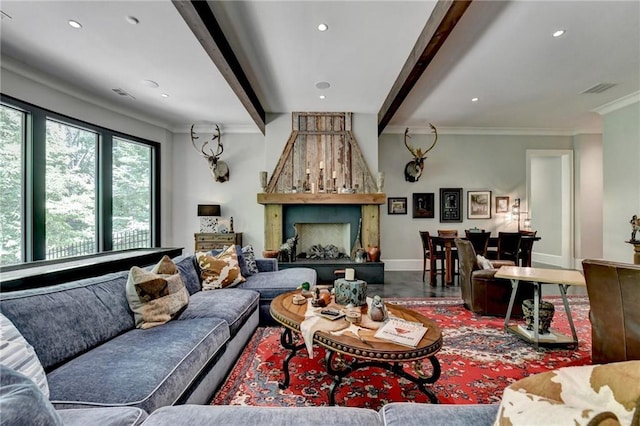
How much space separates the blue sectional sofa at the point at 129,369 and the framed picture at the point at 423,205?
4731 millimetres

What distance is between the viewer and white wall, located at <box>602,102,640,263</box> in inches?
180

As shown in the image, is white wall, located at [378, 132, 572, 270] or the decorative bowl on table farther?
white wall, located at [378, 132, 572, 270]

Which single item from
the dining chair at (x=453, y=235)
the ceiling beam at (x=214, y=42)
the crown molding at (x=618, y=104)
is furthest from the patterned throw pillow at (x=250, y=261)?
the crown molding at (x=618, y=104)

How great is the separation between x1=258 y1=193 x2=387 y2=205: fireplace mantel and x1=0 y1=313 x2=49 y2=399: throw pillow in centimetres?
391

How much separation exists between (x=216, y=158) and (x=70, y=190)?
7.73 ft

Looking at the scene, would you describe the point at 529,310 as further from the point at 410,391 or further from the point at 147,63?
the point at 147,63

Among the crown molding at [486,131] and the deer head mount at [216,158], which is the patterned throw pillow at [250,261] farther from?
the crown molding at [486,131]

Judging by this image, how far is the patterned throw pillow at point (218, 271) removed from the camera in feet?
9.38

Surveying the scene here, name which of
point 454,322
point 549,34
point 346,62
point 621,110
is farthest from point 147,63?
point 621,110

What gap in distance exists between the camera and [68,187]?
3891 millimetres

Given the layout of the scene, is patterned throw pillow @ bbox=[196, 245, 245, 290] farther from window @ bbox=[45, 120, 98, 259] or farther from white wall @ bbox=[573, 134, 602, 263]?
white wall @ bbox=[573, 134, 602, 263]

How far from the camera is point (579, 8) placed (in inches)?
97.7

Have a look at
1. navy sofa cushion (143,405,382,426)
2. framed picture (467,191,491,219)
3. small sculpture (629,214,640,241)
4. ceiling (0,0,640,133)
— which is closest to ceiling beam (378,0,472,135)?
ceiling (0,0,640,133)

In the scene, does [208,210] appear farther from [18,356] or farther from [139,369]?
[18,356]
